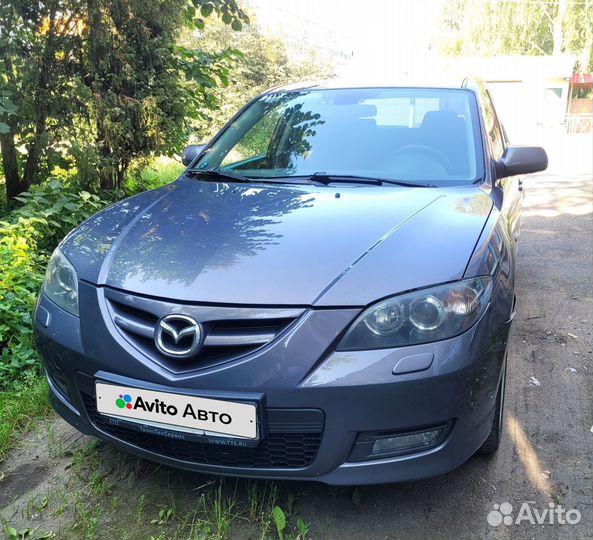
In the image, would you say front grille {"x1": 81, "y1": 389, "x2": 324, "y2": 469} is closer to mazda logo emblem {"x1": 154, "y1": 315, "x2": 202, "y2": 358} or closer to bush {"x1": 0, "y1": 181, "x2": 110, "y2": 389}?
mazda logo emblem {"x1": 154, "y1": 315, "x2": 202, "y2": 358}

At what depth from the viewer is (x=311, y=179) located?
2715mm

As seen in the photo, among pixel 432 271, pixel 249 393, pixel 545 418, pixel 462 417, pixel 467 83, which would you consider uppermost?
pixel 467 83

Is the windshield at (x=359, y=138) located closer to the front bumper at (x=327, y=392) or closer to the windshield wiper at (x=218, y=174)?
the windshield wiper at (x=218, y=174)

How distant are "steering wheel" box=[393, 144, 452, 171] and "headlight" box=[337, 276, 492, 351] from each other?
113cm

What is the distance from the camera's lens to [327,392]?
64.9 inches

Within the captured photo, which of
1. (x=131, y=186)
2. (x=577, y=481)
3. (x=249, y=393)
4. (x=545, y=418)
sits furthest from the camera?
(x=131, y=186)

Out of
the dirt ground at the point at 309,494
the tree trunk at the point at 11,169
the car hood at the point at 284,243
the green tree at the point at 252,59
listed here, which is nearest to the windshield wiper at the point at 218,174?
the car hood at the point at 284,243

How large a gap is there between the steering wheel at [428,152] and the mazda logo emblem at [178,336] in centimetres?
154

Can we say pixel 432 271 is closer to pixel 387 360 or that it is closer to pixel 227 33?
pixel 387 360

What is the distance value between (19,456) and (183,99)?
4.03m

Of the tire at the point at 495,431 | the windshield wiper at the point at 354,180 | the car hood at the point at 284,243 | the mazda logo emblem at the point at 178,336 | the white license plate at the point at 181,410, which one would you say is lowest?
the tire at the point at 495,431

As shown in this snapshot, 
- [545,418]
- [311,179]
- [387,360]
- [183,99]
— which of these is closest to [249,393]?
[387,360]

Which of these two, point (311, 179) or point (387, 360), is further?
point (311, 179)

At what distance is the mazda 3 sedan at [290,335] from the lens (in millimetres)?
1676
